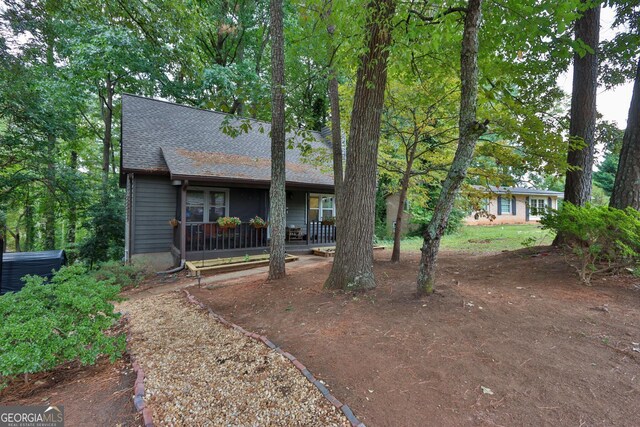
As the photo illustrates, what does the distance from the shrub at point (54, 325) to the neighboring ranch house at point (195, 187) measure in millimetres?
5240

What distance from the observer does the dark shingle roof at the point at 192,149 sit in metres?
8.74

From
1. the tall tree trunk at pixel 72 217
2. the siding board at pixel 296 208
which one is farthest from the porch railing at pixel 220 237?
the tall tree trunk at pixel 72 217

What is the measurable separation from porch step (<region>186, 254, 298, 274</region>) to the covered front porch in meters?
0.43

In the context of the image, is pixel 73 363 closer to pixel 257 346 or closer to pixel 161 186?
pixel 257 346

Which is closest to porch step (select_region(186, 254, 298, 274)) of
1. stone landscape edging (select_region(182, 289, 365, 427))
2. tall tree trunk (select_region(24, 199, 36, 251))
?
stone landscape edging (select_region(182, 289, 365, 427))

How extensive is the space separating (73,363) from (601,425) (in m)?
4.62

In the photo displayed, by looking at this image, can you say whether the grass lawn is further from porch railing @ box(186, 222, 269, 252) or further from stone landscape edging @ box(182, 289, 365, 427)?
stone landscape edging @ box(182, 289, 365, 427)

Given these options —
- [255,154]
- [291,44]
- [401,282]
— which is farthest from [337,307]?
[255,154]

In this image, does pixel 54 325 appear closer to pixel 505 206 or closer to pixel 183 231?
pixel 183 231

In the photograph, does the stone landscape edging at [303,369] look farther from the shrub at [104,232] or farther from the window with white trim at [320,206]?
the shrub at [104,232]

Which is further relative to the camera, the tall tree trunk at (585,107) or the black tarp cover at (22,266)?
the black tarp cover at (22,266)

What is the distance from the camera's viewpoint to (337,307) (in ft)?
13.6

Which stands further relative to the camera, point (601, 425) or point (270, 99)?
point (270, 99)

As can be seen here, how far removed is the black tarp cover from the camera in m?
6.90
